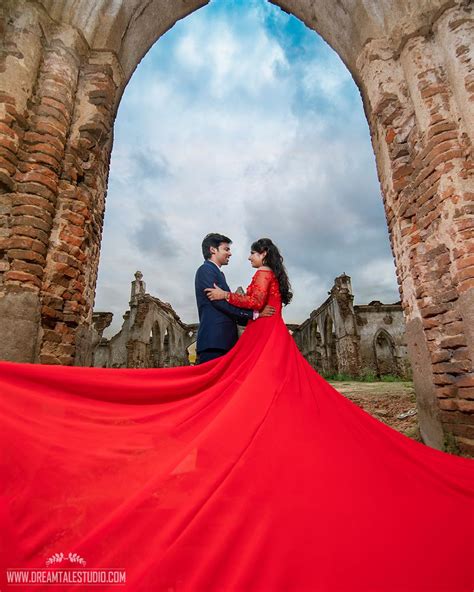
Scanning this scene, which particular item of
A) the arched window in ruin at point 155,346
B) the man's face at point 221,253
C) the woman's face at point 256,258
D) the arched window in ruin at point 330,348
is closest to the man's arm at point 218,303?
the man's face at point 221,253

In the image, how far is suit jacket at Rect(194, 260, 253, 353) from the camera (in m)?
2.61

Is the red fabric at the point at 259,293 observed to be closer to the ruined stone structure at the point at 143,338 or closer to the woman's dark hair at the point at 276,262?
the woman's dark hair at the point at 276,262

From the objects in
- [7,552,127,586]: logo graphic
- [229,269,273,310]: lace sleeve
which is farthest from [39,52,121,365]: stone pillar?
[7,552,127,586]: logo graphic

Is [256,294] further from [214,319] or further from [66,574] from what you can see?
[66,574]

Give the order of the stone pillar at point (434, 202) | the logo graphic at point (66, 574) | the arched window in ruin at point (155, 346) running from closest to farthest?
the logo graphic at point (66, 574) < the stone pillar at point (434, 202) < the arched window in ruin at point (155, 346)

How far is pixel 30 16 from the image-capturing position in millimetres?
3480

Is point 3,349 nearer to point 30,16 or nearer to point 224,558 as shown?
point 224,558

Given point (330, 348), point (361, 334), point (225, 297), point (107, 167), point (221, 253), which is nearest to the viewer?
point (225, 297)

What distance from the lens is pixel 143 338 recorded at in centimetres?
1706

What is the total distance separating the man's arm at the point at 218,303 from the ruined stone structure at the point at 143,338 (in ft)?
49.1

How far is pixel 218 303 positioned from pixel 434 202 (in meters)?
2.29

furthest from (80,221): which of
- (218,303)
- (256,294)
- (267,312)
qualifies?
(267,312)

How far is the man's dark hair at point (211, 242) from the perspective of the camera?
293 cm

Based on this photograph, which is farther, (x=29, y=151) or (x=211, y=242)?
(x=29, y=151)
